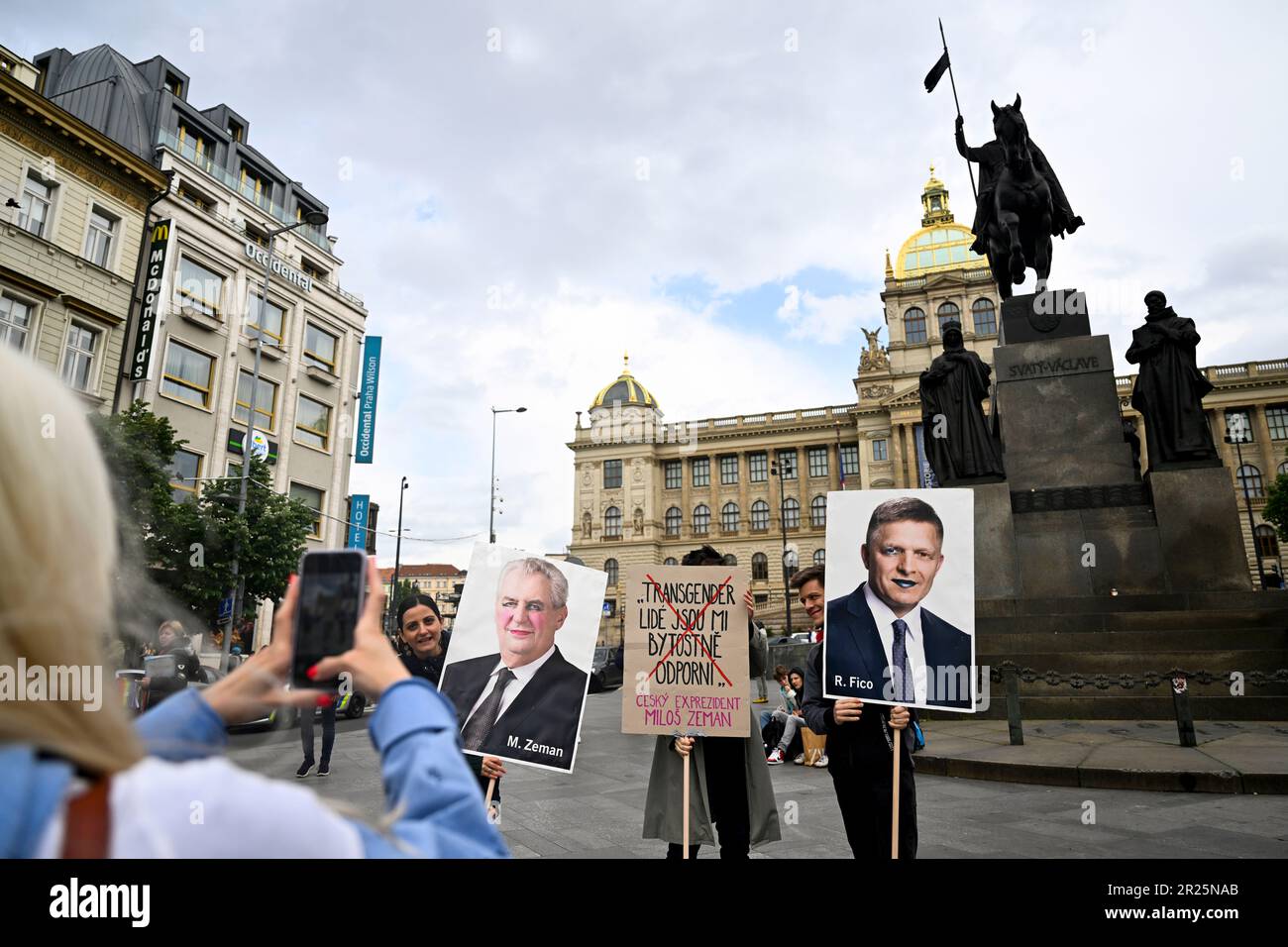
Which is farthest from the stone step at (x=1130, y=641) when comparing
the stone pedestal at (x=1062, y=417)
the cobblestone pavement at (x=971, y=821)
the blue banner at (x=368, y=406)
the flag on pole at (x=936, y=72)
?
the blue banner at (x=368, y=406)

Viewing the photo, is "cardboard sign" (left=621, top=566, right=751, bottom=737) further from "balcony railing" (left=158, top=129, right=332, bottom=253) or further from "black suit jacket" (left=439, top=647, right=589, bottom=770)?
"balcony railing" (left=158, top=129, right=332, bottom=253)

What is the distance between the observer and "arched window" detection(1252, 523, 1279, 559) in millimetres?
51281

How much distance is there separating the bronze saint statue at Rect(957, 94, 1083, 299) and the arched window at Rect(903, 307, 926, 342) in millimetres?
54867

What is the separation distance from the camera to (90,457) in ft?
2.91

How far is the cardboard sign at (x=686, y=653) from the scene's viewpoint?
3986mm

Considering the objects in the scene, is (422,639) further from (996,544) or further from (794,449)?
(794,449)

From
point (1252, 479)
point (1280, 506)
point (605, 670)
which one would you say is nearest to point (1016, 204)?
point (605, 670)

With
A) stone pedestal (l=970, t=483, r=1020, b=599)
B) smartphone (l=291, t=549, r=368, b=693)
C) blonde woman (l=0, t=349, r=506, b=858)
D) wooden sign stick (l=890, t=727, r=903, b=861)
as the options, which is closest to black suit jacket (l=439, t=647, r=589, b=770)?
wooden sign stick (l=890, t=727, r=903, b=861)

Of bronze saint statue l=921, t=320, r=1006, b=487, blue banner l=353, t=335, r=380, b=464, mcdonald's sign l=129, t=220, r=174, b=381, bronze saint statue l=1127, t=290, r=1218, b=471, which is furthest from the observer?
blue banner l=353, t=335, r=380, b=464

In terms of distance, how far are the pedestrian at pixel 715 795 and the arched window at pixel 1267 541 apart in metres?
62.1

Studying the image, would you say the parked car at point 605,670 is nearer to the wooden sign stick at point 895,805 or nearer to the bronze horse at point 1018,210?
the bronze horse at point 1018,210

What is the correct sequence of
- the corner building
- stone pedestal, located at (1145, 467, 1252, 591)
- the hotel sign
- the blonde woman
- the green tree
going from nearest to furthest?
the blonde woman < the corner building < stone pedestal, located at (1145, 467, 1252, 591) < the hotel sign < the green tree

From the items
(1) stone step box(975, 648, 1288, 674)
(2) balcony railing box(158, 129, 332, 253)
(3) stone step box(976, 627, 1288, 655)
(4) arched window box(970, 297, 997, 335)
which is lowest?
(1) stone step box(975, 648, 1288, 674)
